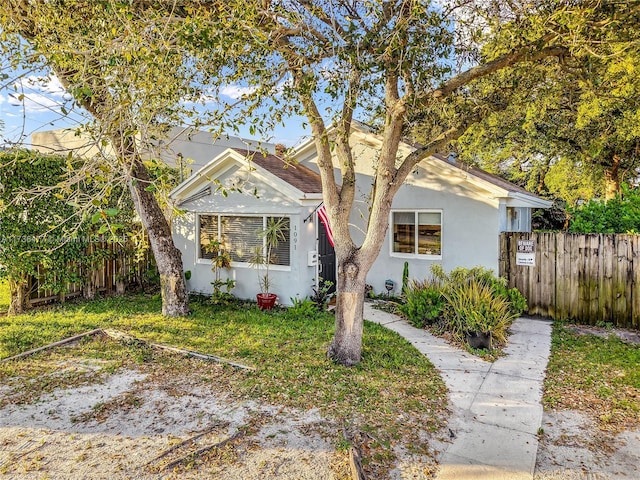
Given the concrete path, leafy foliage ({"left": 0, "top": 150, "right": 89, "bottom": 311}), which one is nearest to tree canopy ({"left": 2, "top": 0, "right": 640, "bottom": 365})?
the concrete path

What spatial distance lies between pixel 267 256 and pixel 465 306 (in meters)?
A: 5.22

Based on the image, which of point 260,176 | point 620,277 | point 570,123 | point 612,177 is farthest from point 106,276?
point 612,177

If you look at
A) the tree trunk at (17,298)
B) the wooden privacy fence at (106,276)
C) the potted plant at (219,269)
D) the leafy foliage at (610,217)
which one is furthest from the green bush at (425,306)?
the tree trunk at (17,298)

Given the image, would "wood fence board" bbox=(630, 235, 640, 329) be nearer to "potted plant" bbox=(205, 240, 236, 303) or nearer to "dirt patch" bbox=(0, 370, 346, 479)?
"dirt patch" bbox=(0, 370, 346, 479)

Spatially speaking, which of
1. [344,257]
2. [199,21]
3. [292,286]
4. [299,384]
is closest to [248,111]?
[199,21]

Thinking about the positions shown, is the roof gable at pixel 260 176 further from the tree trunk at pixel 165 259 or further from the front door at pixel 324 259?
the tree trunk at pixel 165 259

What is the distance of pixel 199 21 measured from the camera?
15.9ft

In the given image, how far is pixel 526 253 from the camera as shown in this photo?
391 inches

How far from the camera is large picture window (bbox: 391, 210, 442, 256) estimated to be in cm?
1123

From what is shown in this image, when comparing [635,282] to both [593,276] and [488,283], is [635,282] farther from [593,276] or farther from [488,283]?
[488,283]

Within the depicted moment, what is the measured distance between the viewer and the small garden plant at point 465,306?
769cm

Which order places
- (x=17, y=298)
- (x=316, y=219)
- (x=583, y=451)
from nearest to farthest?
(x=583, y=451), (x=17, y=298), (x=316, y=219)

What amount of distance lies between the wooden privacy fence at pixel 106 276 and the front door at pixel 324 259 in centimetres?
485

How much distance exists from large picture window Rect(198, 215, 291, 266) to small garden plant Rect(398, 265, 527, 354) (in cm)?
345
